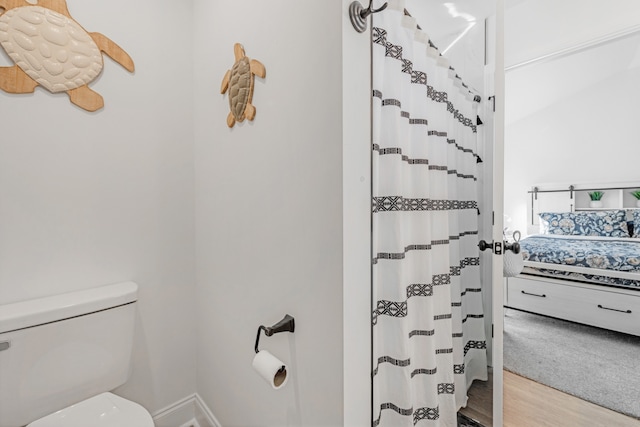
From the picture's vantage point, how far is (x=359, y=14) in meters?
0.78

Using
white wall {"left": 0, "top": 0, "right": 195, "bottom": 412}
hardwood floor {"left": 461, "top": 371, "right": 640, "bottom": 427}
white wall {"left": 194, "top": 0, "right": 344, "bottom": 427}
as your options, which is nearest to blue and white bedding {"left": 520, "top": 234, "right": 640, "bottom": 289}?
hardwood floor {"left": 461, "top": 371, "right": 640, "bottom": 427}

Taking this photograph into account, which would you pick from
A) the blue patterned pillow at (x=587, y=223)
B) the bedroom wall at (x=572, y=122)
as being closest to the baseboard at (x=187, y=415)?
the bedroom wall at (x=572, y=122)

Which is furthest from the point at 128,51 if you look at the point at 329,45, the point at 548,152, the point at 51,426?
the point at 548,152

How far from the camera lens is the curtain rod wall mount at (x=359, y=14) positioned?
0.76 meters

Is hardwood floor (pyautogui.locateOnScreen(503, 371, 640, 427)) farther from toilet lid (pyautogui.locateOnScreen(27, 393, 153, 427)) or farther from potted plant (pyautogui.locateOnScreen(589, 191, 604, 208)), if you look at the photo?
potted plant (pyautogui.locateOnScreen(589, 191, 604, 208))

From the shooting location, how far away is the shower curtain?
3.27 ft

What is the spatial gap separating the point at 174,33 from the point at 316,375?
173cm

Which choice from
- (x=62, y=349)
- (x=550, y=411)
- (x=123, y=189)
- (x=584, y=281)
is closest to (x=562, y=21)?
(x=584, y=281)

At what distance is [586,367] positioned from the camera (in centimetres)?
200

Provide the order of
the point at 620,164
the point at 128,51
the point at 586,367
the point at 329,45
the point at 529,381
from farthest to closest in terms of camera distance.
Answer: the point at 620,164 < the point at 586,367 < the point at 529,381 < the point at 128,51 < the point at 329,45

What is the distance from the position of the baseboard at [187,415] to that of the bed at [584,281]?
2919mm

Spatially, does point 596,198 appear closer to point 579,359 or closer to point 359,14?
point 579,359

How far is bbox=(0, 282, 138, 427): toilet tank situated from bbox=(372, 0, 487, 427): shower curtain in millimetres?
1073

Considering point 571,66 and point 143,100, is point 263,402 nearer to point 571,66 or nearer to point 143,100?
point 143,100
